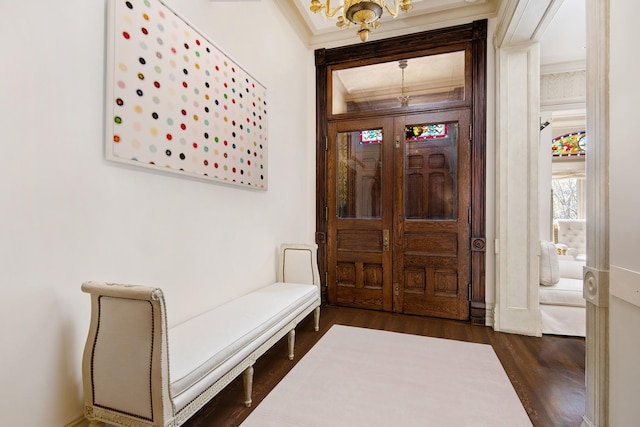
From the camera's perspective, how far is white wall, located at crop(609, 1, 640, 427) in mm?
1209

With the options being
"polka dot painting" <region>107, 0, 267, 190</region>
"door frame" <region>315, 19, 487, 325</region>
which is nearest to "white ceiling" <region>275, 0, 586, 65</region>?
"door frame" <region>315, 19, 487, 325</region>

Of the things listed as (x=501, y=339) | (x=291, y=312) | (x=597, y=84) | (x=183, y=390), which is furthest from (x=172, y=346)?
(x=501, y=339)

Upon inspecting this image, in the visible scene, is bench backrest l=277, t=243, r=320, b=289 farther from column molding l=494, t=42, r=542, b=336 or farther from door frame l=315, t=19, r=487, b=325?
column molding l=494, t=42, r=542, b=336

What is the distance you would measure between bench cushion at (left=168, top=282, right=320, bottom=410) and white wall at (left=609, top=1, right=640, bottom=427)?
179 centimetres

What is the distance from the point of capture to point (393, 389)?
2.01 m

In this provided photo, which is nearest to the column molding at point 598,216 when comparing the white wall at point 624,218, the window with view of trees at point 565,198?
the white wall at point 624,218

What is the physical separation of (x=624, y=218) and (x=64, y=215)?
7.93 ft

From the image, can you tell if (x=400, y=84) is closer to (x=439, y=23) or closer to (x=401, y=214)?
(x=439, y=23)

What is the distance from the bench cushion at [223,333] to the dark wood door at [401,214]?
50.7 inches

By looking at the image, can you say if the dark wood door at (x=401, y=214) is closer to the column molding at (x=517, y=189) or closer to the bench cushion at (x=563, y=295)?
the column molding at (x=517, y=189)

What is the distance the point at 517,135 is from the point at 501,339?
202 centimetres

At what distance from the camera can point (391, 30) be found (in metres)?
3.62

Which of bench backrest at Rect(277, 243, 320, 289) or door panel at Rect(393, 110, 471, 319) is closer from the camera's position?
bench backrest at Rect(277, 243, 320, 289)

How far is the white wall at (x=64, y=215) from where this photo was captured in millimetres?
1185
